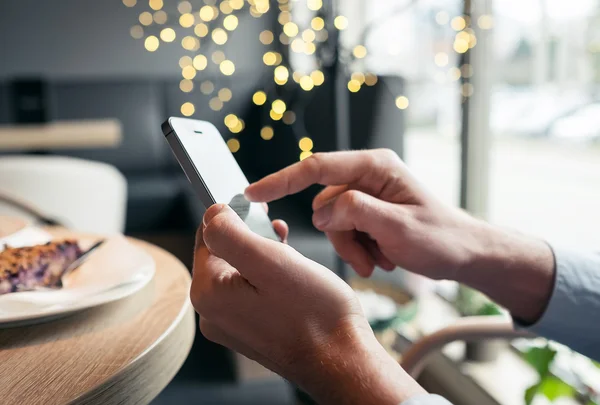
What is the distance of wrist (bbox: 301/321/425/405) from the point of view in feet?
1.33

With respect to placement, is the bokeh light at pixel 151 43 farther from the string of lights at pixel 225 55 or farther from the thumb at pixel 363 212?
the thumb at pixel 363 212

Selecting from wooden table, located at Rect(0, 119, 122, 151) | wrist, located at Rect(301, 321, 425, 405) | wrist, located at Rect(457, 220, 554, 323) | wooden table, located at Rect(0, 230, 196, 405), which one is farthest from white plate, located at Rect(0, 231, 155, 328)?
wooden table, located at Rect(0, 119, 122, 151)

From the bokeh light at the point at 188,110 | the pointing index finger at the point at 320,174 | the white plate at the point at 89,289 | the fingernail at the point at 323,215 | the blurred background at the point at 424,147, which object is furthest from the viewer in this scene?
the bokeh light at the point at 188,110

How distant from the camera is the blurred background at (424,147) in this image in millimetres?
1466

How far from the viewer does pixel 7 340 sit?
509mm

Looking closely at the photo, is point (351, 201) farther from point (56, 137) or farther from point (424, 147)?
point (56, 137)

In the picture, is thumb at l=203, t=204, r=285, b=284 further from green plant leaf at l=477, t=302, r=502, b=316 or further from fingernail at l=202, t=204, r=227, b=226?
green plant leaf at l=477, t=302, r=502, b=316

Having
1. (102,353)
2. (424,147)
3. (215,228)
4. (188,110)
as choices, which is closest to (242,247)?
(215,228)

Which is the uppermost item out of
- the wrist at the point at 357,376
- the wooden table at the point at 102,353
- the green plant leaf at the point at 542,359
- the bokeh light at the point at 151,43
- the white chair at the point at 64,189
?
the bokeh light at the point at 151,43

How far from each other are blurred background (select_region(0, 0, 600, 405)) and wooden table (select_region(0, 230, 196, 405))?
57 cm

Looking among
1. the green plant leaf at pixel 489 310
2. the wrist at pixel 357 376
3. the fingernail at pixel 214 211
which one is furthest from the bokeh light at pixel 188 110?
the wrist at pixel 357 376

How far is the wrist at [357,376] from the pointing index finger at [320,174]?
10.2 inches

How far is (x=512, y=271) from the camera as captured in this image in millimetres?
738

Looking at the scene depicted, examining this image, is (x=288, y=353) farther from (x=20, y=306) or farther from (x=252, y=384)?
(x=252, y=384)
